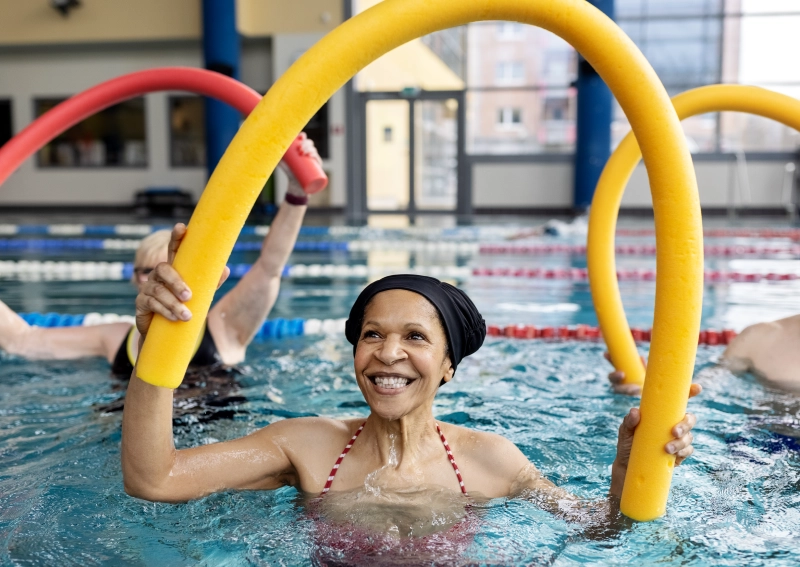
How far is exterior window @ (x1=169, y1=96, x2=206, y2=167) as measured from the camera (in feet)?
64.9

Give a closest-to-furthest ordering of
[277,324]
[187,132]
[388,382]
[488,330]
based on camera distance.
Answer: [388,382]
[488,330]
[277,324]
[187,132]

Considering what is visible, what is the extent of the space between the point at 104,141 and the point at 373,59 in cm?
2017

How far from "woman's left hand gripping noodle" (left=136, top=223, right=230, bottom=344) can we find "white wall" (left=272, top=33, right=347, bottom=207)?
54.8 ft

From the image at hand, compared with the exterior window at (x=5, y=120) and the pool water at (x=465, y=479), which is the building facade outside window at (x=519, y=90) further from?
the pool water at (x=465, y=479)

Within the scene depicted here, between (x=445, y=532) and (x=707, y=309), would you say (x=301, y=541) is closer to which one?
(x=445, y=532)

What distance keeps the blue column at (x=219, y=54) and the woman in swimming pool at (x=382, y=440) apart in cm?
1552

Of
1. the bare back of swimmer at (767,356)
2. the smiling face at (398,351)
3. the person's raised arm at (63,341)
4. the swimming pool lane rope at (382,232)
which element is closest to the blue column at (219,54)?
the swimming pool lane rope at (382,232)

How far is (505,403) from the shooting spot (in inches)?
155

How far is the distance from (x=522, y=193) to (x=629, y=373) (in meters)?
16.6

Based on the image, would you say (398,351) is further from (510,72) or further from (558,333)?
(510,72)

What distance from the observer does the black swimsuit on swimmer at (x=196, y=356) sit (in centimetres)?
391

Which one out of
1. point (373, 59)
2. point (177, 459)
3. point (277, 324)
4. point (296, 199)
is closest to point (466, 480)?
point (177, 459)

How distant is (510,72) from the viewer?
19.0 metres

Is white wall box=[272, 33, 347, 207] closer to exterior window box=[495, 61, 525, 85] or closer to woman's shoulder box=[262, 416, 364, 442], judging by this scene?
exterior window box=[495, 61, 525, 85]
